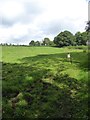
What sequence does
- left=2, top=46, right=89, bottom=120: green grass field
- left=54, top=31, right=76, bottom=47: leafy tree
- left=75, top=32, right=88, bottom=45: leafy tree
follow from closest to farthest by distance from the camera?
1. left=2, top=46, right=89, bottom=120: green grass field
2. left=54, top=31, right=76, bottom=47: leafy tree
3. left=75, top=32, right=88, bottom=45: leafy tree

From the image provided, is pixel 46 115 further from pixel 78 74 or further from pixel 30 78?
pixel 78 74

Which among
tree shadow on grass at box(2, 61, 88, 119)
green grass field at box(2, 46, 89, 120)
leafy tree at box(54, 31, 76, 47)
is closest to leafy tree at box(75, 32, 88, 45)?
leafy tree at box(54, 31, 76, 47)

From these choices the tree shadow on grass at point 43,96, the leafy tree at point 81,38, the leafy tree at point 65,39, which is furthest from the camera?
the leafy tree at point 81,38

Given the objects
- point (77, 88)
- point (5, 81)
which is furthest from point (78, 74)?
point (5, 81)

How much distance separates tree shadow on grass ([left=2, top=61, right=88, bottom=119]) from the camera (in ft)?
64.3

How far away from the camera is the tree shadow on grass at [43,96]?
19.6 meters

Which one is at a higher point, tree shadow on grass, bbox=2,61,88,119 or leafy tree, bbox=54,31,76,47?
leafy tree, bbox=54,31,76,47

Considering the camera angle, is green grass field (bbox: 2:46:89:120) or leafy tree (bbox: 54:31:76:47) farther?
leafy tree (bbox: 54:31:76:47)

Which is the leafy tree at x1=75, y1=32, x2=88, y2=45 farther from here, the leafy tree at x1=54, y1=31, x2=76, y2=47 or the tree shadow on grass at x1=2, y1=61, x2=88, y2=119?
the tree shadow on grass at x1=2, y1=61, x2=88, y2=119

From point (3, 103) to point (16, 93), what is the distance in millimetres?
2866

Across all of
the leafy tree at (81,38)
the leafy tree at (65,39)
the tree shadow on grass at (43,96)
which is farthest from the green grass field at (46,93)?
the leafy tree at (81,38)

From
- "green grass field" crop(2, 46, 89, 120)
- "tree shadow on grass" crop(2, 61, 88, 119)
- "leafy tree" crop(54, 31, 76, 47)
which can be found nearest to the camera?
"tree shadow on grass" crop(2, 61, 88, 119)

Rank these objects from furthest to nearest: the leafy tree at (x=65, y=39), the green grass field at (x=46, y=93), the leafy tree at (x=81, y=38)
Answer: the leafy tree at (x=81, y=38), the leafy tree at (x=65, y=39), the green grass field at (x=46, y=93)

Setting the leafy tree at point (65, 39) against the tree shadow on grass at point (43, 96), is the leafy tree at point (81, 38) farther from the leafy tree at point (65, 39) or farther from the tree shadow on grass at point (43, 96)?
the tree shadow on grass at point (43, 96)
